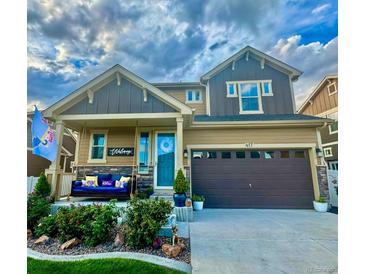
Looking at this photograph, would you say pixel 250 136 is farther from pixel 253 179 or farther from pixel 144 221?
pixel 144 221

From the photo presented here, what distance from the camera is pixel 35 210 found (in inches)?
168

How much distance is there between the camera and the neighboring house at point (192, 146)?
704 centimetres

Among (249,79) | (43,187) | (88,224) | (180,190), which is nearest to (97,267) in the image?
(88,224)

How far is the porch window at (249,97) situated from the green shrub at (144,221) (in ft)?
24.1

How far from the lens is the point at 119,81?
286 inches

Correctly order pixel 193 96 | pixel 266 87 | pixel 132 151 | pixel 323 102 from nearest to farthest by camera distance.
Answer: pixel 132 151 < pixel 266 87 < pixel 193 96 < pixel 323 102

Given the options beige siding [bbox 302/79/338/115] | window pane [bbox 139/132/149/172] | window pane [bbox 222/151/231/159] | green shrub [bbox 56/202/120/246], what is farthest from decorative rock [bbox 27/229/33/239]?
beige siding [bbox 302/79/338/115]

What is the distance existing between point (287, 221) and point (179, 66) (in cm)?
798

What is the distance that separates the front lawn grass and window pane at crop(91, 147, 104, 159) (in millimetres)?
5714

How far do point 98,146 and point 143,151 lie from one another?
213 centimetres

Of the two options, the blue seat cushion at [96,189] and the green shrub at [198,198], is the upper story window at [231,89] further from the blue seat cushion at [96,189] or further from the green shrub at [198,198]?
the blue seat cushion at [96,189]

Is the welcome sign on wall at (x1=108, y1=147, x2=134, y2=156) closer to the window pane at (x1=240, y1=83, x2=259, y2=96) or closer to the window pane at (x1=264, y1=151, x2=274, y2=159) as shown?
the window pane at (x1=264, y1=151, x2=274, y2=159)

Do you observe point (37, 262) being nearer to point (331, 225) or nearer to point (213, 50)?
point (331, 225)

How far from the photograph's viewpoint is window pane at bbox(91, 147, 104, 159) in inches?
331
